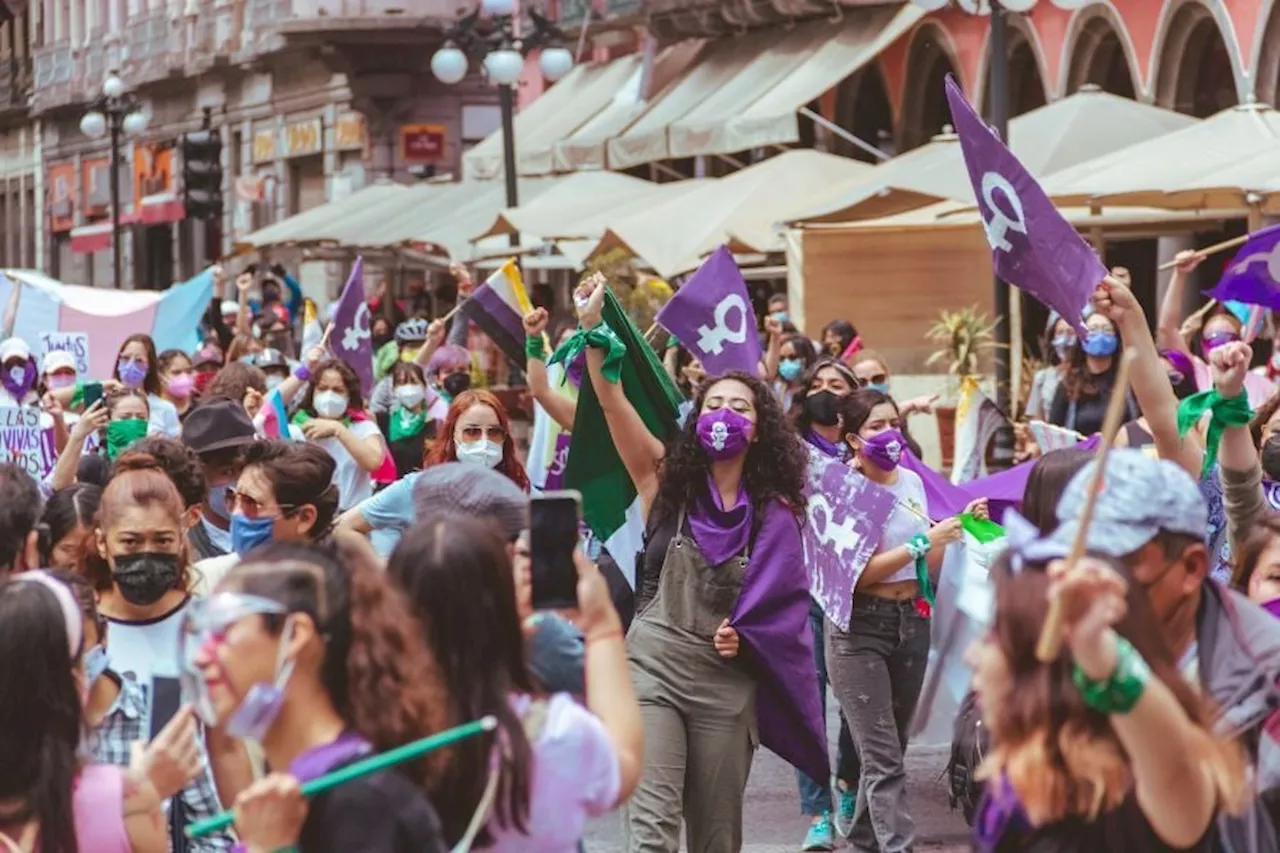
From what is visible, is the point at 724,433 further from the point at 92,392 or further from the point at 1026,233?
the point at 92,392

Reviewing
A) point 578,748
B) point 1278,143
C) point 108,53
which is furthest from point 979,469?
point 108,53

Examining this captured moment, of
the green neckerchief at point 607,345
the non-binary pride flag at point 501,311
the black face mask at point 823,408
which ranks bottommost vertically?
the black face mask at point 823,408

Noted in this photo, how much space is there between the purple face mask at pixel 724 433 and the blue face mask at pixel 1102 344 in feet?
15.6

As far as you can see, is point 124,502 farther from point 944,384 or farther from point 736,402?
point 944,384

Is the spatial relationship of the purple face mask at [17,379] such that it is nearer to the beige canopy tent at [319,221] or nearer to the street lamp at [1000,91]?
the street lamp at [1000,91]

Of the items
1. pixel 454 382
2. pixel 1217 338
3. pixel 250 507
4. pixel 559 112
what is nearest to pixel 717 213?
pixel 454 382

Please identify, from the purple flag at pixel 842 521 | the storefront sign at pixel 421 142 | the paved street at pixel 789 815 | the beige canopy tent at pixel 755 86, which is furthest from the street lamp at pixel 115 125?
the purple flag at pixel 842 521

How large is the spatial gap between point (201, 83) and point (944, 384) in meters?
33.9

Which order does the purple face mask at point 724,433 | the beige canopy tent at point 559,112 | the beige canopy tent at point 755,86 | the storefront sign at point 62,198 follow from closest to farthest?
the purple face mask at point 724,433
the beige canopy tent at point 755,86
the beige canopy tent at point 559,112
the storefront sign at point 62,198

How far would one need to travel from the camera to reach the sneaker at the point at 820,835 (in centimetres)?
984

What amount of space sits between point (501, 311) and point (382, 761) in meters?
10.3

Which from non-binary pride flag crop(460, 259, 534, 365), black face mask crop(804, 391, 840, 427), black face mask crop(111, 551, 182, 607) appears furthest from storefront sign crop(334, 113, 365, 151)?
black face mask crop(111, 551, 182, 607)

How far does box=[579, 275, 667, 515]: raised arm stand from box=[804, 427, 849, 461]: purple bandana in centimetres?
178

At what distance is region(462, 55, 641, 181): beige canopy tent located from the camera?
33.8 metres
